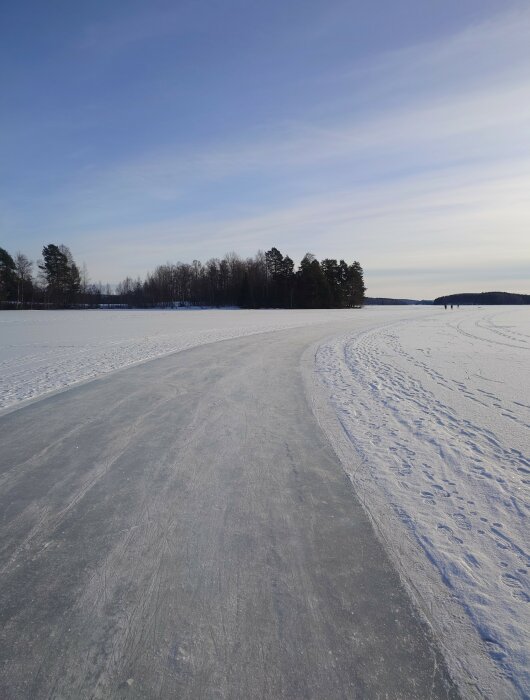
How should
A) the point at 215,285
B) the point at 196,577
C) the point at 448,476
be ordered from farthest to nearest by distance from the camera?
A: the point at 215,285 < the point at 448,476 < the point at 196,577

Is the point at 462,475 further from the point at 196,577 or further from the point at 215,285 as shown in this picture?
the point at 215,285

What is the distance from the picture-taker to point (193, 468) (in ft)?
15.0

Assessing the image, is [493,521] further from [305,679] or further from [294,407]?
[294,407]

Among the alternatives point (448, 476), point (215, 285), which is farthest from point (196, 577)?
point (215, 285)

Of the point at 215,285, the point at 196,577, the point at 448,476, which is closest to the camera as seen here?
the point at 196,577

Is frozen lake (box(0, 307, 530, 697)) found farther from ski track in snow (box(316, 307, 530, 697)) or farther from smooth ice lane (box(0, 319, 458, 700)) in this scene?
smooth ice lane (box(0, 319, 458, 700))

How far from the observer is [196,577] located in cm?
278

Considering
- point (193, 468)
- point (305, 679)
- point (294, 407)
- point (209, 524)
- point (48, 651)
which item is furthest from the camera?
point (294, 407)

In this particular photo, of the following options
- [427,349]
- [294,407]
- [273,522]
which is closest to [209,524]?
[273,522]

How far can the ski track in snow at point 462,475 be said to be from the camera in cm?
261

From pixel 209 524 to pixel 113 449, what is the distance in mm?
2261

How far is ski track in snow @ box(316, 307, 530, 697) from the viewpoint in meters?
2.61

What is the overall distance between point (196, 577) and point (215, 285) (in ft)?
350

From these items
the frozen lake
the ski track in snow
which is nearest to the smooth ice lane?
the frozen lake
